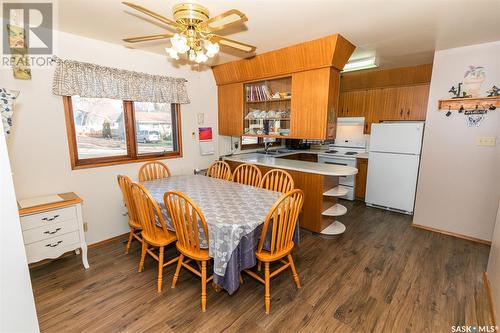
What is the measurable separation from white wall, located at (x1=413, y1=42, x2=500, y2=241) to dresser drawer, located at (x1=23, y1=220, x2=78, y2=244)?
13.9ft

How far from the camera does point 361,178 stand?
4250 mm

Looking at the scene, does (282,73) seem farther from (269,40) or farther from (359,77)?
(359,77)

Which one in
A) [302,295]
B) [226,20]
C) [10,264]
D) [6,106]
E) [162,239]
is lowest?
[302,295]

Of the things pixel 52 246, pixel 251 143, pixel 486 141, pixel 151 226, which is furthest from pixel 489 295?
pixel 52 246

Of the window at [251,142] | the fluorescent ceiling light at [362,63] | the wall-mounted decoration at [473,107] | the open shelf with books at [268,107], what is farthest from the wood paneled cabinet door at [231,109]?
the wall-mounted decoration at [473,107]

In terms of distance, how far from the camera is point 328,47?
2490mm

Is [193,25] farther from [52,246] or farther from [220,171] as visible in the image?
[52,246]

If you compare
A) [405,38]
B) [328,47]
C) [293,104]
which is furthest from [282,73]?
[405,38]

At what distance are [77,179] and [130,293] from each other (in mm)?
1431

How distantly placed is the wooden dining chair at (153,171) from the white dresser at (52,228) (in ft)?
2.71

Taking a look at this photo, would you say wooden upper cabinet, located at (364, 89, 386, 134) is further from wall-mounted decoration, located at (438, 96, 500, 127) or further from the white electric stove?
wall-mounted decoration, located at (438, 96, 500, 127)

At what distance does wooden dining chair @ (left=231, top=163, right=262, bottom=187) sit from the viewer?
9.45 ft

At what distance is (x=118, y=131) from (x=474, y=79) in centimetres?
437

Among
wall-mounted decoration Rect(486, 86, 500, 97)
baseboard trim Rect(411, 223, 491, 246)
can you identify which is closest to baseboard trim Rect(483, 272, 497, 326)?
baseboard trim Rect(411, 223, 491, 246)
